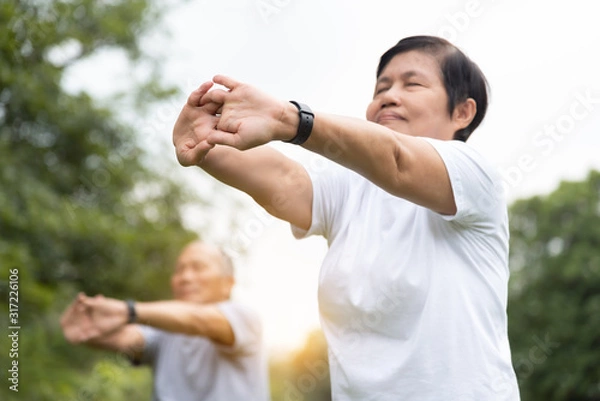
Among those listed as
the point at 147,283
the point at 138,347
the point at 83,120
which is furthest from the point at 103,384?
the point at 138,347

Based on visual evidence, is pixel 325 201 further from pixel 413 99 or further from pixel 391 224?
pixel 413 99

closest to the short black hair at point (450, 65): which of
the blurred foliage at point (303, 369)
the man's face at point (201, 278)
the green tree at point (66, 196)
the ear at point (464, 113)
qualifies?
the ear at point (464, 113)

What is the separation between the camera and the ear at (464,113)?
8.51 feet

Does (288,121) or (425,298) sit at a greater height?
(288,121)

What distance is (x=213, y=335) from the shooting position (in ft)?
15.5

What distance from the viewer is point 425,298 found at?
2.17 m

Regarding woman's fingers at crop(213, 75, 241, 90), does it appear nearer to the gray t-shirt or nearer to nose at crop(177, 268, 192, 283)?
the gray t-shirt

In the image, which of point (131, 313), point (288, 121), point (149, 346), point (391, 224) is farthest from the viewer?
point (149, 346)

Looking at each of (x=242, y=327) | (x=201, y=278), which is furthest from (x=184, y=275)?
(x=242, y=327)

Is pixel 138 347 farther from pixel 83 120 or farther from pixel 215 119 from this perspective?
pixel 83 120

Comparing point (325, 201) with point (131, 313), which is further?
point (131, 313)

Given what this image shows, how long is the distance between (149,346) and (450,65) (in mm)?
3270

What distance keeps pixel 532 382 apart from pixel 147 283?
1683 centimetres

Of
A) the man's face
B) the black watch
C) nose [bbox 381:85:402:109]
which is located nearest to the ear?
nose [bbox 381:85:402:109]
